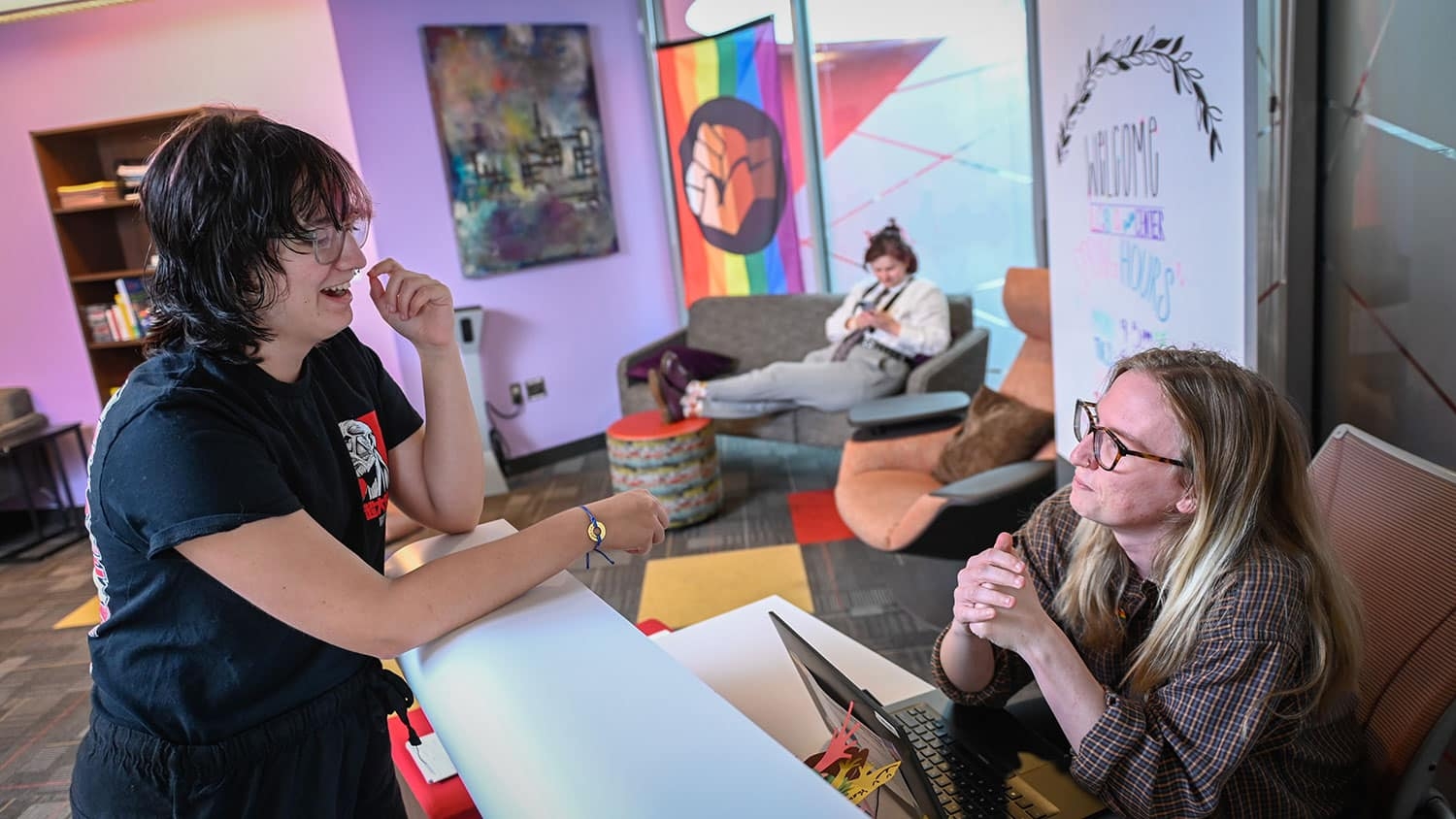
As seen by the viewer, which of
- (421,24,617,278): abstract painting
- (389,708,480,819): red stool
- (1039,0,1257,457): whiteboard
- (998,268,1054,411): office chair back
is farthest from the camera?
(421,24,617,278): abstract painting

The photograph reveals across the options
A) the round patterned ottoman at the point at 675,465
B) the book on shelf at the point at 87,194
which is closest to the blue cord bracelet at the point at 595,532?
the round patterned ottoman at the point at 675,465

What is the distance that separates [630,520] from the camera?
1165 mm

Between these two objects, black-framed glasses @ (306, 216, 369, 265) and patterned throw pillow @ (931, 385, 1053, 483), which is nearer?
black-framed glasses @ (306, 216, 369, 265)

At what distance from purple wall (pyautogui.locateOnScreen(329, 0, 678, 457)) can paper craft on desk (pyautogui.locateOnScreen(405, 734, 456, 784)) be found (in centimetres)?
404

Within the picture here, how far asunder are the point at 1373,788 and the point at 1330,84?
Answer: 1.31 meters

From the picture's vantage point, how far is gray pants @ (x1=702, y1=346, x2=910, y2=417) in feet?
15.8

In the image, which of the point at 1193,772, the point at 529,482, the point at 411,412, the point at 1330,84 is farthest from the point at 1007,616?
the point at 529,482

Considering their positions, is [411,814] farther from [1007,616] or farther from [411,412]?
[1007,616]

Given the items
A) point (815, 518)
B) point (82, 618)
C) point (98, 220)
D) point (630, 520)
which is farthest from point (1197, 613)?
point (98, 220)

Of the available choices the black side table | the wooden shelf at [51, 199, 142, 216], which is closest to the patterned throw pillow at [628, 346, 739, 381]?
the wooden shelf at [51, 199, 142, 216]

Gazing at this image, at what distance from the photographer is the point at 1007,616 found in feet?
4.14

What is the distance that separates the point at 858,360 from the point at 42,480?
15.3ft

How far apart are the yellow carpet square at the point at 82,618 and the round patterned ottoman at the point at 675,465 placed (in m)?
2.30

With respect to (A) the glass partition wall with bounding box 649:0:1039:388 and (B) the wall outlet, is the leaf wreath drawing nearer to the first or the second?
(A) the glass partition wall with bounding box 649:0:1039:388
